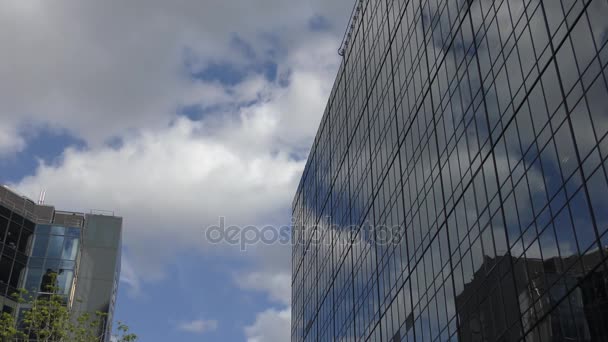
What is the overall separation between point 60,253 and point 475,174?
40915 mm

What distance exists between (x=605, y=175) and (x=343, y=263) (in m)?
47.6

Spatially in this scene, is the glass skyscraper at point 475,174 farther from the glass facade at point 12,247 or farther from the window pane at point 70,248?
the glass facade at point 12,247

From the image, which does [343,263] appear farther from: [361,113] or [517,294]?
[517,294]

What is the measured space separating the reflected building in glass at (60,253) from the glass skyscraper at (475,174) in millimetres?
23115

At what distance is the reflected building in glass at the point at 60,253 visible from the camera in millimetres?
62219

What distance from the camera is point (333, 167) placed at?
82062 mm

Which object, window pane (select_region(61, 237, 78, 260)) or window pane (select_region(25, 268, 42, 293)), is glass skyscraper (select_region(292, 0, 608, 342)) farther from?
window pane (select_region(25, 268, 42, 293))

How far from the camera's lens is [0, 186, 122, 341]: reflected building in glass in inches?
2450

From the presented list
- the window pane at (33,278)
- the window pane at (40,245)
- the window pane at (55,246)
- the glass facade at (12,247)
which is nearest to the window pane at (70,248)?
the window pane at (55,246)

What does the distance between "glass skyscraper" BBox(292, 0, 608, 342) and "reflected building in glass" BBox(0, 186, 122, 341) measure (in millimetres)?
23115

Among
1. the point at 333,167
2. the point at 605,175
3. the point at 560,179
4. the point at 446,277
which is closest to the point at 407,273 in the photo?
the point at 446,277

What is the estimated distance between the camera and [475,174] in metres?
40.4

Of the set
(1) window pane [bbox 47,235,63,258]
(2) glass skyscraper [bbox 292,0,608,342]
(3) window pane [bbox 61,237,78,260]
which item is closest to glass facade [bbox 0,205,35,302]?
(1) window pane [bbox 47,235,63,258]

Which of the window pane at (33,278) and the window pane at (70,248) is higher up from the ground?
the window pane at (70,248)
